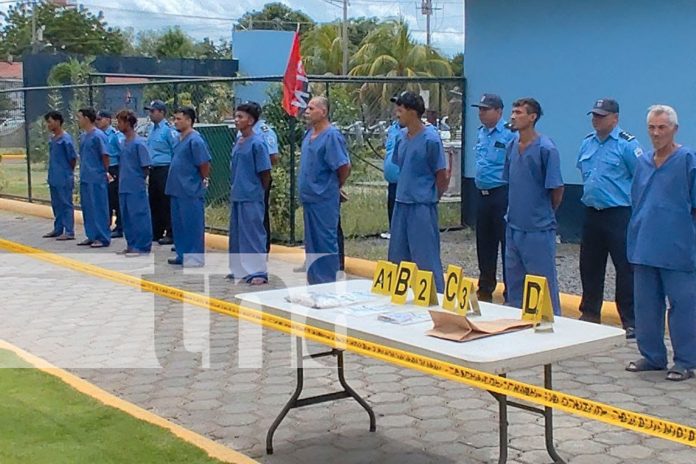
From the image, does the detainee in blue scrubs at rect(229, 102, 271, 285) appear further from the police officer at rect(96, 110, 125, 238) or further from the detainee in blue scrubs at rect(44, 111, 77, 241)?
the detainee in blue scrubs at rect(44, 111, 77, 241)

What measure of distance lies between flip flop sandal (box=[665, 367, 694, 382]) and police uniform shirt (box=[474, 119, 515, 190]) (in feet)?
8.76

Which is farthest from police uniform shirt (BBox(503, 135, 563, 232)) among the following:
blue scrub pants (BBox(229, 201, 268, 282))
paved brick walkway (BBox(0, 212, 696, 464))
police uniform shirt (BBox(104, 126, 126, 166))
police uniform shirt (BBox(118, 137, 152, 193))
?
police uniform shirt (BBox(104, 126, 126, 166))

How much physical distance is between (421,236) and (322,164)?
1474 mm

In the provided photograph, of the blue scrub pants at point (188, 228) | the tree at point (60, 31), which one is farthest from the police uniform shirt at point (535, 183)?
the tree at point (60, 31)

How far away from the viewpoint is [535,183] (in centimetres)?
725

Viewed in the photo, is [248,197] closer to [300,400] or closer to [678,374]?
[300,400]

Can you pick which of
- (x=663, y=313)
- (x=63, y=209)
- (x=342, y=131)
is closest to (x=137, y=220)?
(x=63, y=209)

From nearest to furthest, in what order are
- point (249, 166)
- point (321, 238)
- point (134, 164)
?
point (321, 238), point (249, 166), point (134, 164)

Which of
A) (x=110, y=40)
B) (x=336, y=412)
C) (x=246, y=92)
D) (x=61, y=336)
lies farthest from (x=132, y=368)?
(x=110, y=40)

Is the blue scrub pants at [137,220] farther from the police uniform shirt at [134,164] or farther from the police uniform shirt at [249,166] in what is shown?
the police uniform shirt at [249,166]

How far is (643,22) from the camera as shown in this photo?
11.5 metres

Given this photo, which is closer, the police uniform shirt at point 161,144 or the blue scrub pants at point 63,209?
the police uniform shirt at point 161,144

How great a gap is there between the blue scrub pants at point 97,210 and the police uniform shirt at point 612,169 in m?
7.67

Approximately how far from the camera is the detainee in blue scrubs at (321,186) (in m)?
8.82
